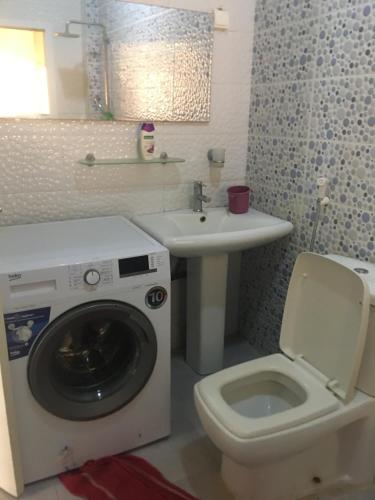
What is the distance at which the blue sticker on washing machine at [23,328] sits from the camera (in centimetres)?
134

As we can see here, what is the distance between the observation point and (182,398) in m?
2.05

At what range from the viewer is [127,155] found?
6.48ft

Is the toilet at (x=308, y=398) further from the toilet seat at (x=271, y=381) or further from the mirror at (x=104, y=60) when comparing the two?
the mirror at (x=104, y=60)

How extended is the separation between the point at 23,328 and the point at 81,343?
35cm

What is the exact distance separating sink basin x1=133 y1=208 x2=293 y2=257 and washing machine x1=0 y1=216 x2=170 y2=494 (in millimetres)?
104

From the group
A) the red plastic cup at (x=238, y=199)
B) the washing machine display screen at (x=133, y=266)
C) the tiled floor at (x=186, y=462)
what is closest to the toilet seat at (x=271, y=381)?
the tiled floor at (x=186, y=462)

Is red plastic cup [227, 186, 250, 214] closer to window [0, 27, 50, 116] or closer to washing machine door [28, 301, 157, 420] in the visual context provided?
washing machine door [28, 301, 157, 420]

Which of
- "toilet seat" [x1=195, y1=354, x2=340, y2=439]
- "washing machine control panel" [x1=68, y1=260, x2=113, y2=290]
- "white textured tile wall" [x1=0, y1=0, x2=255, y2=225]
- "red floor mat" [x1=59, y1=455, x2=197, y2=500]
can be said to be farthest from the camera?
"white textured tile wall" [x1=0, y1=0, x2=255, y2=225]

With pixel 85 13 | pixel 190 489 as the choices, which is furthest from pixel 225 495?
pixel 85 13

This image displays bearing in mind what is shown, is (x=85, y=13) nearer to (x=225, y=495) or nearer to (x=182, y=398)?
(x=182, y=398)

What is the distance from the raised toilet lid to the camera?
1.38m

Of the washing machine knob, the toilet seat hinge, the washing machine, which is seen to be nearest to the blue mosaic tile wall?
the toilet seat hinge

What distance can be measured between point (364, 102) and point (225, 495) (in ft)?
5.05

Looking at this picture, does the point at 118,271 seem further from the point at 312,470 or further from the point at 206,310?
the point at 312,470
